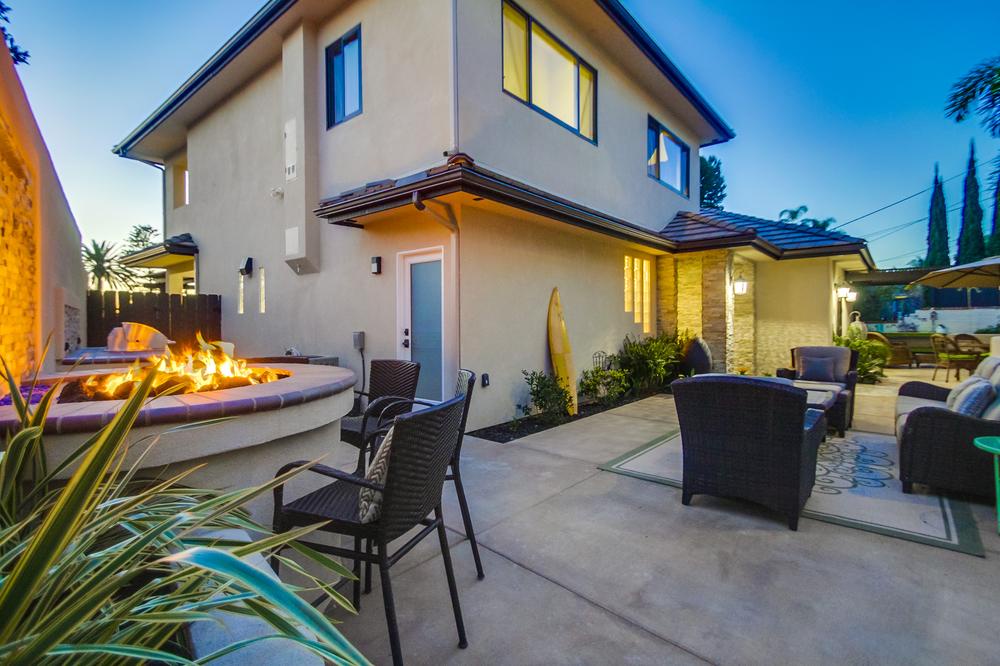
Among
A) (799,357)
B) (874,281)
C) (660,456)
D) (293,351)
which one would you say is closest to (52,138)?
(293,351)

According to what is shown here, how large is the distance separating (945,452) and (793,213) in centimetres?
2994

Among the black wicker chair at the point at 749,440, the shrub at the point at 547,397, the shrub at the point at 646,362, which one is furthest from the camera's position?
the shrub at the point at 646,362

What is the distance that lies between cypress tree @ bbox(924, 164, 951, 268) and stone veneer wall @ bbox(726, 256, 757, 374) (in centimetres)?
2553

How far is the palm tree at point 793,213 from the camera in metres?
28.5

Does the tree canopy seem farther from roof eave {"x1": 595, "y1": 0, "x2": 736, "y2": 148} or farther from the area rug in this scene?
the area rug

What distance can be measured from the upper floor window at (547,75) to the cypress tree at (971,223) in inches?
1058

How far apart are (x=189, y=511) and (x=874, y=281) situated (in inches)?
786

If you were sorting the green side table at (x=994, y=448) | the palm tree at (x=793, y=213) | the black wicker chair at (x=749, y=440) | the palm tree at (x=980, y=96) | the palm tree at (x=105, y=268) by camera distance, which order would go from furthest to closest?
the palm tree at (x=793, y=213) < the palm tree at (x=105, y=268) < the palm tree at (x=980, y=96) < the black wicker chair at (x=749, y=440) < the green side table at (x=994, y=448)

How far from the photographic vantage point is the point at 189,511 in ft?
3.37

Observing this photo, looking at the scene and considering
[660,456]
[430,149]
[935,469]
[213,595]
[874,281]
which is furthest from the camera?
[874,281]

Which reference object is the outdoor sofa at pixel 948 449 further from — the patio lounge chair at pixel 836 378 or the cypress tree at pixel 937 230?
the cypress tree at pixel 937 230

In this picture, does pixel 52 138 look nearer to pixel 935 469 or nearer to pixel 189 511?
pixel 189 511

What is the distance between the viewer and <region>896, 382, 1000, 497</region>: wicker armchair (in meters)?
3.61

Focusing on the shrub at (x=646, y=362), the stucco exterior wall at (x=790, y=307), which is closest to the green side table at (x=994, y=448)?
the shrub at (x=646, y=362)
